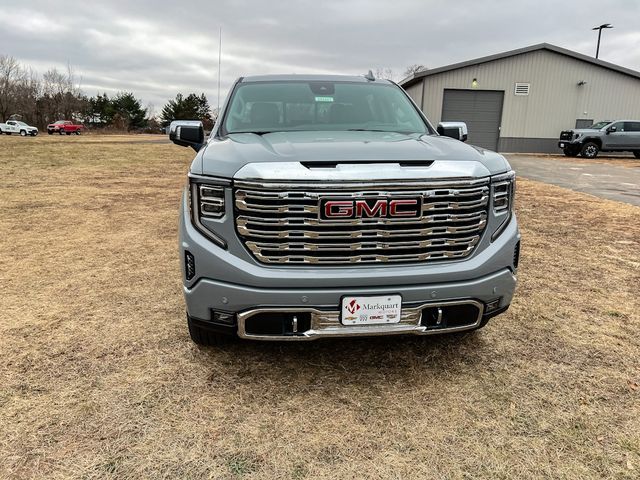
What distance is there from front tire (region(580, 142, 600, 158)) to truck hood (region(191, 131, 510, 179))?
23.5m

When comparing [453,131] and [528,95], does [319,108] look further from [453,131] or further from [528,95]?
[528,95]

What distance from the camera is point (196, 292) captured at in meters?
2.58

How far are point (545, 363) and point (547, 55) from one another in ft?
86.4

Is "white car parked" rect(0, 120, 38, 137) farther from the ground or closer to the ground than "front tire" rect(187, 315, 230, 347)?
farther from the ground

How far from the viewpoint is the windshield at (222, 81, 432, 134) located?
145 inches

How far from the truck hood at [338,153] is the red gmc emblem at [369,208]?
22 centimetres

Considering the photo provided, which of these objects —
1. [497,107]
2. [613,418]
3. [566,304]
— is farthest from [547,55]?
[613,418]

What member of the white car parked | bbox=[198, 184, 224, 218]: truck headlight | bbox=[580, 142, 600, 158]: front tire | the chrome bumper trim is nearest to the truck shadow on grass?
the chrome bumper trim

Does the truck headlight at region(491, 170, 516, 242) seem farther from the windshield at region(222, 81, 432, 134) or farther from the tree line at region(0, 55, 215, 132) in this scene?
the tree line at region(0, 55, 215, 132)

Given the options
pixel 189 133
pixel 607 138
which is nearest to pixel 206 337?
pixel 189 133

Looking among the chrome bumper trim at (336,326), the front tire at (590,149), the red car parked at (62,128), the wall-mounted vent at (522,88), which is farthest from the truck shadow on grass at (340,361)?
the red car parked at (62,128)

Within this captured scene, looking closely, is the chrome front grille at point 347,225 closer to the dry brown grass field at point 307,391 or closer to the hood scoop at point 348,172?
the hood scoop at point 348,172

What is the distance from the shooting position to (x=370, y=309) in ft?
8.20

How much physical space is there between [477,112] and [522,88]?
255cm
